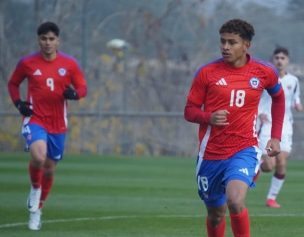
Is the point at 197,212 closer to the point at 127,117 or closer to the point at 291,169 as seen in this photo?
the point at 291,169

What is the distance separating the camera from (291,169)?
861 inches

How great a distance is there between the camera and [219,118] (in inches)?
347

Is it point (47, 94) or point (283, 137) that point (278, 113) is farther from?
point (283, 137)

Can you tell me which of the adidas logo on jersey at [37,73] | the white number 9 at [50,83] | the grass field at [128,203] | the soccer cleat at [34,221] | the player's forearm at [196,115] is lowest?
the grass field at [128,203]

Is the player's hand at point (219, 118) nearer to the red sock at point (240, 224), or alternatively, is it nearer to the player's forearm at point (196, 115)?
the player's forearm at point (196, 115)

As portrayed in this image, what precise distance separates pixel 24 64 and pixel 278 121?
157 inches

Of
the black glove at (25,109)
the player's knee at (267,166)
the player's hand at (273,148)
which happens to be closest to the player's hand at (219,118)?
the player's hand at (273,148)

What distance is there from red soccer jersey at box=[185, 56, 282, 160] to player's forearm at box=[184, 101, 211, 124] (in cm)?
3

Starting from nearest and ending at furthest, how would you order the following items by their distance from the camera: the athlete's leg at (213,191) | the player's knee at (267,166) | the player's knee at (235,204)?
the player's knee at (235,204), the athlete's leg at (213,191), the player's knee at (267,166)

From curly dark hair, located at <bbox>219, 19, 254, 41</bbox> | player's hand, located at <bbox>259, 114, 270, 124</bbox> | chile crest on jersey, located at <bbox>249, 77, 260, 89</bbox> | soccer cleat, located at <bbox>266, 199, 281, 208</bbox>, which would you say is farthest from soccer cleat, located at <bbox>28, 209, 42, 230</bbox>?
player's hand, located at <bbox>259, 114, 270, 124</bbox>

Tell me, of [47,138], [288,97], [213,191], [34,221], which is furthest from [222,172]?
[288,97]

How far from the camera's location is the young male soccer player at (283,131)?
1443cm

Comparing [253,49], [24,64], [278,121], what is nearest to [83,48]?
[253,49]

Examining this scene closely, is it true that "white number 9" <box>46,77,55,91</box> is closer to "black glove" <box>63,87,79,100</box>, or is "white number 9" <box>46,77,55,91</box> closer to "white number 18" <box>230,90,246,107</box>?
"black glove" <box>63,87,79,100</box>
